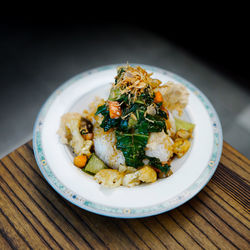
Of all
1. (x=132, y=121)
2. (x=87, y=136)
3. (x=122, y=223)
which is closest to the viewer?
(x=122, y=223)

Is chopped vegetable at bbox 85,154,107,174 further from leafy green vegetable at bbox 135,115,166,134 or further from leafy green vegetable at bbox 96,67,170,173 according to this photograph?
leafy green vegetable at bbox 135,115,166,134

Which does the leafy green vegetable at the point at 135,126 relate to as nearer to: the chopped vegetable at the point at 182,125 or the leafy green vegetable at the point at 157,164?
the leafy green vegetable at the point at 157,164

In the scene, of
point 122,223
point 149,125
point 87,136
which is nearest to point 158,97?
point 149,125

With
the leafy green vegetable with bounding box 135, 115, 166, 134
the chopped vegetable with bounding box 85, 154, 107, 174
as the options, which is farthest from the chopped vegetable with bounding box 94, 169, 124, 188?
the leafy green vegetable with bounding box 135, 115, 166, 134

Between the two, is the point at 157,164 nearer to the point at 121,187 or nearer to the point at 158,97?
the point at 121,187

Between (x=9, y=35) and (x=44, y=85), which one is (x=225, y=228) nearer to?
(x=44, y=85)

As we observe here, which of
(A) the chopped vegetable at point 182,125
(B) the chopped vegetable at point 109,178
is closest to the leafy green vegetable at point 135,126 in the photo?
(B) the chopped vegetable at point 109,178

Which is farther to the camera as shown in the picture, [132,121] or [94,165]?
[94,165]
